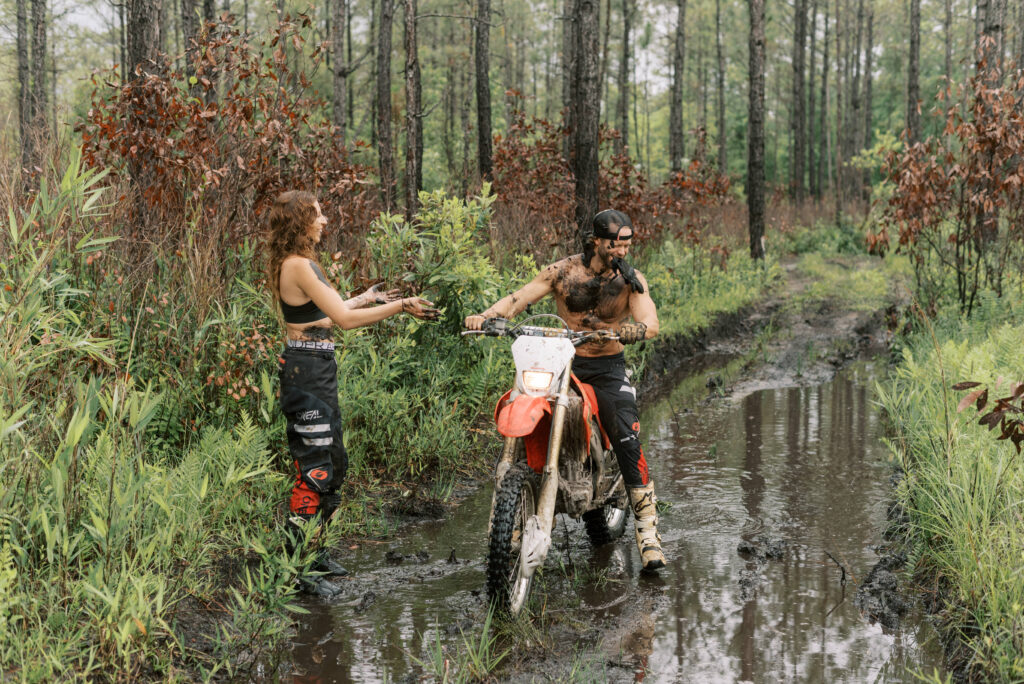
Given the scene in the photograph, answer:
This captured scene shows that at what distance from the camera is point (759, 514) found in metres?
6.47

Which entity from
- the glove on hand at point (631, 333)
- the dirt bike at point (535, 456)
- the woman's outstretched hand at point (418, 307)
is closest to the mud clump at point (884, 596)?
the dirt bike at point (535, 456)

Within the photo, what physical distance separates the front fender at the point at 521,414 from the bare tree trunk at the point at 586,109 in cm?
820

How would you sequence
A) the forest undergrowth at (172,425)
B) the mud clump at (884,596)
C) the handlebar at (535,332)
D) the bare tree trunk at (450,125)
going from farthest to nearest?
1. the bare tree trunk at (450,125)
2. the handlebar at (535,332)
3. the mud clump at (884,596)
4. the forest undergrowth at (172,425)

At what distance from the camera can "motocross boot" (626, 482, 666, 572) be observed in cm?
540

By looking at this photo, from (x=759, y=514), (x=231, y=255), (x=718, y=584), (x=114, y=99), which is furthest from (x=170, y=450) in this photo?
(x=759, y=514)

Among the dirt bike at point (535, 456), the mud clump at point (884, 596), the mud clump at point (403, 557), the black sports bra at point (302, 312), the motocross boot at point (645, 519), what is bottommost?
the mud clump at point (884, 596)

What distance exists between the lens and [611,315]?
5535 millimetres

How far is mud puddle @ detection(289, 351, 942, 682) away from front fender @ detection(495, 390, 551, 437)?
0.97 meters

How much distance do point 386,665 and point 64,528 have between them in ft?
5.00

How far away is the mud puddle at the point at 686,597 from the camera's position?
422 centimetres

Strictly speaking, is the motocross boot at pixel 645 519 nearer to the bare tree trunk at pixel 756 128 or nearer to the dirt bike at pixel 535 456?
the dirt bike at pixel 535 456

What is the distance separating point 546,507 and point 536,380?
25.7 inches

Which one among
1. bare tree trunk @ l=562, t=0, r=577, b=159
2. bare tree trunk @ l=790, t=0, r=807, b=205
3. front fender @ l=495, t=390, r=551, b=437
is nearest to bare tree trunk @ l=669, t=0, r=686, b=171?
bare tree trunk @ l=562, t=0, r=577, b=159

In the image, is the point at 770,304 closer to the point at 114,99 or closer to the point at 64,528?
the point at 114,99
